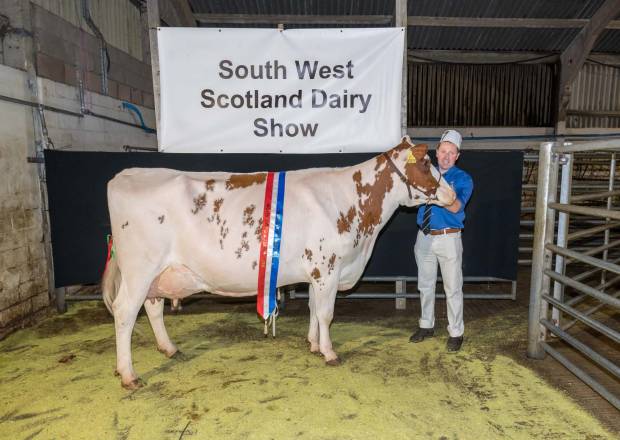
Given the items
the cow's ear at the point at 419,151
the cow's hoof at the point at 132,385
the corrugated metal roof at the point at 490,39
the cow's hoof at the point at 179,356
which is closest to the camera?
the cow's hoof at the point at 132,385

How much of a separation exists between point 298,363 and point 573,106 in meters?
12.4

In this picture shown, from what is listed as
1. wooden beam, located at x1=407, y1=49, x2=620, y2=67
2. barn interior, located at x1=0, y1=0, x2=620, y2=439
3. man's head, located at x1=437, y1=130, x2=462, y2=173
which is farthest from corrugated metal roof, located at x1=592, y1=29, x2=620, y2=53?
man's head, located at x1=437, y1=130, x2=462, y2=173

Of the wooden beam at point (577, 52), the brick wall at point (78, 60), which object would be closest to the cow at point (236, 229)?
the brick wall at point (78, 60)

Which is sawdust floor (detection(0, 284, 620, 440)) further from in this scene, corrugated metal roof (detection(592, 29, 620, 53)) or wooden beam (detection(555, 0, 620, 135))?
corrugated metal roof (detection(592, 29, 620, 53))

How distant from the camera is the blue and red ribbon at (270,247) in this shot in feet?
11.1

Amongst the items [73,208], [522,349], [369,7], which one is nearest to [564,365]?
[522,349]

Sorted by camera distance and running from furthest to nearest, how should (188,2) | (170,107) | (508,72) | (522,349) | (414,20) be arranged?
(508,72) → (414,20) → (188,2) → (170,107) → (522,349)

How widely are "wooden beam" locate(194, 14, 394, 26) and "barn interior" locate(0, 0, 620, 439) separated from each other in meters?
0.03

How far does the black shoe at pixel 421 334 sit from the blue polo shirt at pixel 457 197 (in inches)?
40.3

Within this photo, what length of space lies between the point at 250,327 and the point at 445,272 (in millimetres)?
2010

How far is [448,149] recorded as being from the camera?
148 inches

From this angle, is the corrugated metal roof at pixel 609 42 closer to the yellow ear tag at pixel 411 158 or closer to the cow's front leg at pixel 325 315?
the yellow ear tag at pixel 411 158

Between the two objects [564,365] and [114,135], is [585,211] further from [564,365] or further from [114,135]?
[114,135]

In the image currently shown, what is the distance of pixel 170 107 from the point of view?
426 cm
